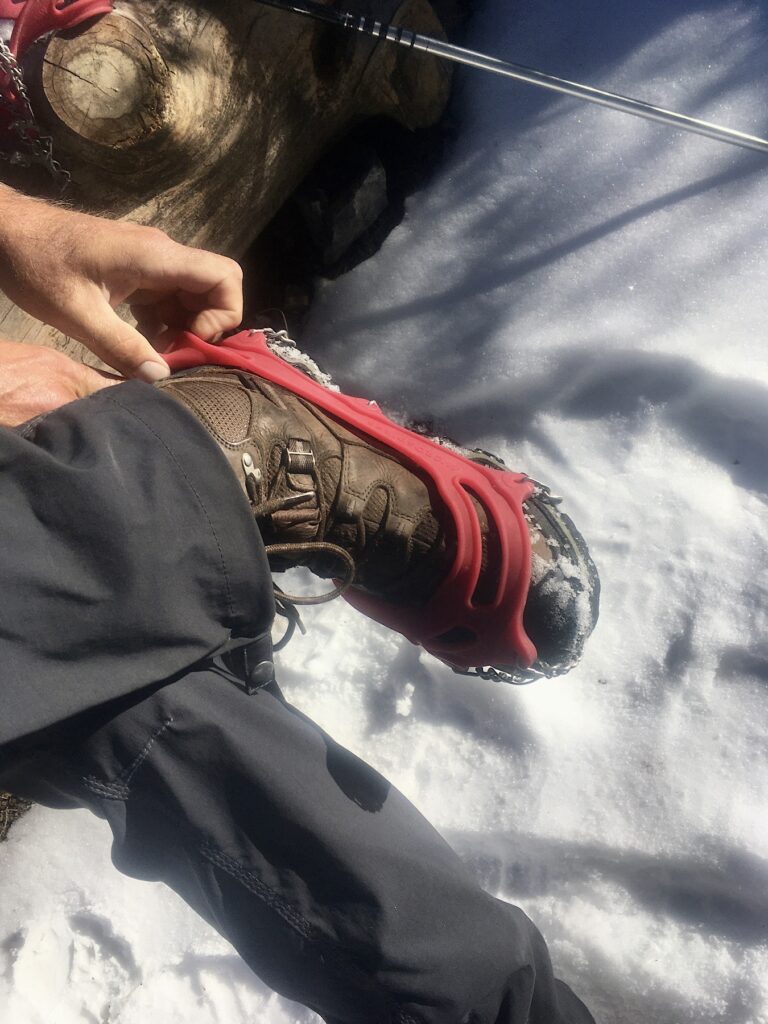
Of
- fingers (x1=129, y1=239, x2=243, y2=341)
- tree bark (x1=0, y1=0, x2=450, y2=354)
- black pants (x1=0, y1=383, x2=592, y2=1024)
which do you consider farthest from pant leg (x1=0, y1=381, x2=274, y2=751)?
tree bark (x1=0, y1=0, x2=450, y2=354)

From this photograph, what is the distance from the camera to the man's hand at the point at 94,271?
852 mm

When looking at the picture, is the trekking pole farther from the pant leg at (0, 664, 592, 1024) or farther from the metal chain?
the pant leg at (0, 664, 592, 1024)

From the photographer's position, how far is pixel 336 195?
4.19 feet

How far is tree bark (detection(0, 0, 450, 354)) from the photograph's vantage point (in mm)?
909

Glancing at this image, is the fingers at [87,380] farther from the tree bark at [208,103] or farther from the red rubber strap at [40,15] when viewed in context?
the red rubber strap at [40,15]

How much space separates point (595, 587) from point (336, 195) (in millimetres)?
812

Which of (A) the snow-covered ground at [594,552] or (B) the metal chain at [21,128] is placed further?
(A) the snow-covered ground at [594,552]

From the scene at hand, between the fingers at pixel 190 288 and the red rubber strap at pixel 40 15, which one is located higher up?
the red rubber strap at pixel 40 15

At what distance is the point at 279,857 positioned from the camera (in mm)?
783

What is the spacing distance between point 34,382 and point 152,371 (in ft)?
0.43

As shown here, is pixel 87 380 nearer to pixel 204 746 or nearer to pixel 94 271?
pixel 94 271

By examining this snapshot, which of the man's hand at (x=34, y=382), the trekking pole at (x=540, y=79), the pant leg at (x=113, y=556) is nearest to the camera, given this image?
the pant leg at (x=113, y=556)

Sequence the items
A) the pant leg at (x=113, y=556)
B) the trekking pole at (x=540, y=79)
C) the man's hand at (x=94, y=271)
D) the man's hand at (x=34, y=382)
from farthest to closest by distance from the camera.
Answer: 1. the trekking pole at (x=540, y=79)
2. the man's hand at (x=94, y=271)
3. the man's hand at (x=34, y=382)
4. the pant leg at (x=113, y=556)

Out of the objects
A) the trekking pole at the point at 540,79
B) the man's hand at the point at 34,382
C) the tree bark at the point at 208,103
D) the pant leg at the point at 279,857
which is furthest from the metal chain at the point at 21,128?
the pant leg at the point at 279,857
